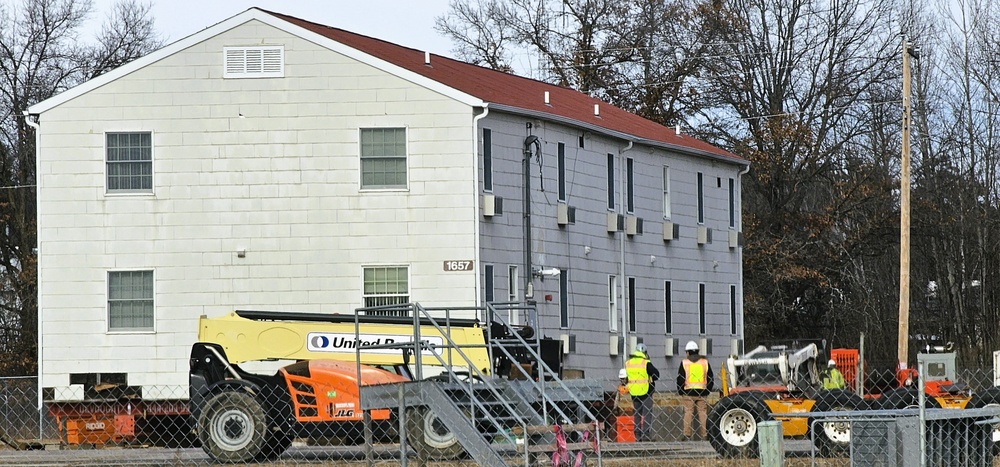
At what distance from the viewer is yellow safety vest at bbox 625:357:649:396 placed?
78.3 feet

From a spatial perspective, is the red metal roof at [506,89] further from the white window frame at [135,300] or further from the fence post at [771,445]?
the fence post at [771,445]

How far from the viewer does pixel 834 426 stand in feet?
67.1

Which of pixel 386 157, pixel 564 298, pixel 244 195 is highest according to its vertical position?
pixel 386 157

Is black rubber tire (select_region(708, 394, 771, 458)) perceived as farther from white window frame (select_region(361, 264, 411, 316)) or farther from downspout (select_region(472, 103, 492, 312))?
white window frame (select_region(361, 264, 411, 316))

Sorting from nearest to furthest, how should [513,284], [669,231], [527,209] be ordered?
[513,284], [527,209], [669,231]

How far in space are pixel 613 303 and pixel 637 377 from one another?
48.5 feet

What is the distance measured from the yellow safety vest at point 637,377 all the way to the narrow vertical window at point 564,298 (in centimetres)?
1209

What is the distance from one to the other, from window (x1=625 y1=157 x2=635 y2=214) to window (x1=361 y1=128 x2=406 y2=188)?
837 centimetres

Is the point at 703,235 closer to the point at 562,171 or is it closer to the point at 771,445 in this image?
the point at 562,171

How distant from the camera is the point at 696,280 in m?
42.8

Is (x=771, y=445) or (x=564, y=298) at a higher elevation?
(x=564, y=298)

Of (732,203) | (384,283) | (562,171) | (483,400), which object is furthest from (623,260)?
(483,400)

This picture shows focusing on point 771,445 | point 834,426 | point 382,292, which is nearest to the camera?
point 771,445

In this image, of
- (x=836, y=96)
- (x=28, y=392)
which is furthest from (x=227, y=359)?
(x=836, y=96)
